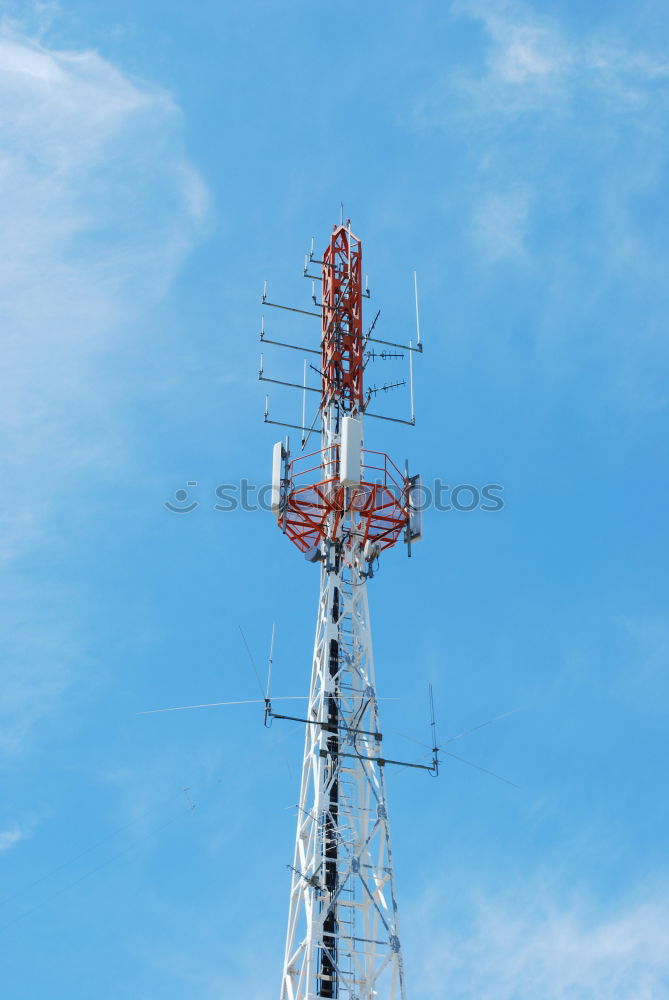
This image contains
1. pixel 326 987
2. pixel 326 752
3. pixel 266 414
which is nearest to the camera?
pixel 326 987

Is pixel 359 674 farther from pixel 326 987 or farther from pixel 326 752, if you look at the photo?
pixel 326 987

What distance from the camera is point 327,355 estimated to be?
4956cm

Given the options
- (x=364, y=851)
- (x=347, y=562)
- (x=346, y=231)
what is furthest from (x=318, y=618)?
(x=346, y=231)

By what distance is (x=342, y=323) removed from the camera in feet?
165

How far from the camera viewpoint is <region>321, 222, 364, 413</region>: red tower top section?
1913 inches

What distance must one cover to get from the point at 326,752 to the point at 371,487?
935 centimetres

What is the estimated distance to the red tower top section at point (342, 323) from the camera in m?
48.6

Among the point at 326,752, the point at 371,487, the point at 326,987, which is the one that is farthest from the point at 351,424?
the point at 326,987

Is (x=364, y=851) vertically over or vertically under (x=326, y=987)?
over

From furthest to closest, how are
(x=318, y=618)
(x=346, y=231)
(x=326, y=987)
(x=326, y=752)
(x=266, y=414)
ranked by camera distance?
(x=346, y=231) < (x=266, y=414) < (x=318, y=618) < (x=326, y=752) < (x=326, y=987)

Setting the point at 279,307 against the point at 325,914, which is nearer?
the point at 325,914

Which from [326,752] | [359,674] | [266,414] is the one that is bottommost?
[326,752]

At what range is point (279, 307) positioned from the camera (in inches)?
1986

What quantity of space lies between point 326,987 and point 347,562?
1387 centimetres
